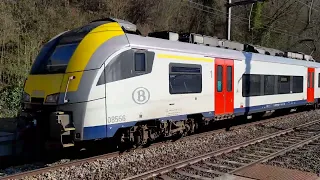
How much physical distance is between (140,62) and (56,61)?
6.33 feet

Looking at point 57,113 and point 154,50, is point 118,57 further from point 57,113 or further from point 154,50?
point 57,113

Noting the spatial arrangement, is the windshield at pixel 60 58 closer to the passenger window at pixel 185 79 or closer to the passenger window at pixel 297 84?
the passenger window at pixel 185 79

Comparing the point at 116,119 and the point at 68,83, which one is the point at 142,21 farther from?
the point at 68,83

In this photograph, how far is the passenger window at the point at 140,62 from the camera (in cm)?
805

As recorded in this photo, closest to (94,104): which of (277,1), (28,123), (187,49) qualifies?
(28,123)

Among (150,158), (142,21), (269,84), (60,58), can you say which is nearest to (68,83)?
(60,58)

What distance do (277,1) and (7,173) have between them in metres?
33.1

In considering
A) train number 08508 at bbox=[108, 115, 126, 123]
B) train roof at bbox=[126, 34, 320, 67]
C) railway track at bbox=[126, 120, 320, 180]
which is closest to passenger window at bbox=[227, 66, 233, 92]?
train roof at bbox=[126, 34, 320, 67]

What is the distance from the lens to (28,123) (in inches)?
310

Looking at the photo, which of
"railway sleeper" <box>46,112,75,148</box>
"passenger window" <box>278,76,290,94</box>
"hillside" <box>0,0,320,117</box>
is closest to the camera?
"railway sleeper" <box>46,112,75,148</box>

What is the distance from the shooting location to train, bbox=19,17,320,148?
7.22 m

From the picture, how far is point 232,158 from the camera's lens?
26.6 feet

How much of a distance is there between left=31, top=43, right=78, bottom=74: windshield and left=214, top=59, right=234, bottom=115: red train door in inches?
192

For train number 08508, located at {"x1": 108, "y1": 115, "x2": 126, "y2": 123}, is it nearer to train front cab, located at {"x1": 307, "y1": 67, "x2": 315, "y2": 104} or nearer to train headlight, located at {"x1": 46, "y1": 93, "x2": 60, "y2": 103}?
train headlight, located at {"x1": 46, "y1": 93, "x2": 60, "y2": 103}
